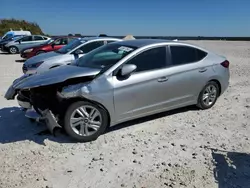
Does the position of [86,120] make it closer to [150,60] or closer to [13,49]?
[150,60]

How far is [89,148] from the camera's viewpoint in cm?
434

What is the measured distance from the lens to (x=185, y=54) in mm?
5715

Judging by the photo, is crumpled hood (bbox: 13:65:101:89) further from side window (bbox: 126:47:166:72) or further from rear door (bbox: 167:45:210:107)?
rear door (bbox: 167:45:210:107)

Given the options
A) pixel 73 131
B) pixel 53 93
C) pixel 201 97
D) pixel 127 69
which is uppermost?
pixel 127 69

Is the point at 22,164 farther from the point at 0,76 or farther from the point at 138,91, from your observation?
the point at 0,76

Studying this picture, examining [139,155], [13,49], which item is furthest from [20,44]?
[139,155]

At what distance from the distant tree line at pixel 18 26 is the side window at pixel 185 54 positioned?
47.9 m

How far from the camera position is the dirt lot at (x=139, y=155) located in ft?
11.3

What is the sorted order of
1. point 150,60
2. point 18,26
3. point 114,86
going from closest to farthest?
point 114,86, point 150,60, point 18,26

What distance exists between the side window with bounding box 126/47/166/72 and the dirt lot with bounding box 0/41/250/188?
1.10m

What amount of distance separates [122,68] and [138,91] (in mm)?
515

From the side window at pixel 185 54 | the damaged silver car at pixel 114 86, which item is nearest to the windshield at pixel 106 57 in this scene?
the damaged silver car at pixel 114 86

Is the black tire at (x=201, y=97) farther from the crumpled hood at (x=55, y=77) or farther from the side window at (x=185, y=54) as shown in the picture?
the crumpled hood at (x=55, y=77)

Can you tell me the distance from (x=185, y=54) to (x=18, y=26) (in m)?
50.6
